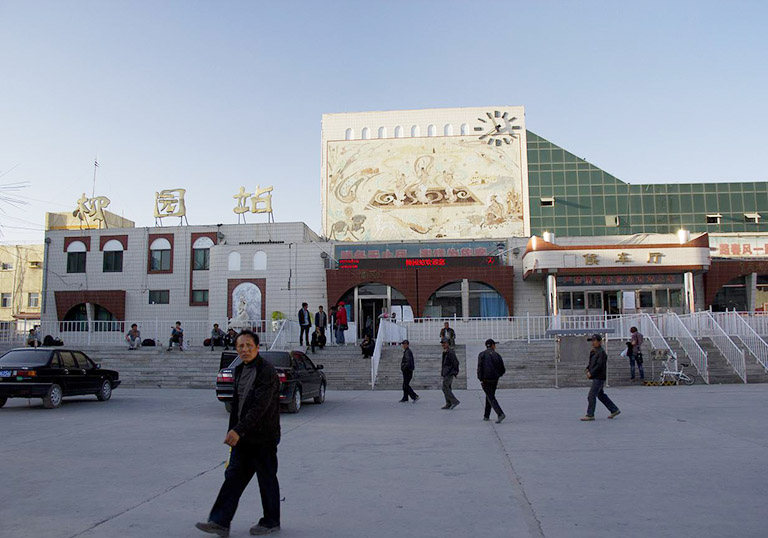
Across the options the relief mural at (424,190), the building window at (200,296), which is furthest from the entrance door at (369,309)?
the building window at (200,296)

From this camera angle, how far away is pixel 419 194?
43.9 meters

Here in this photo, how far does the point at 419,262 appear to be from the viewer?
34.6 m

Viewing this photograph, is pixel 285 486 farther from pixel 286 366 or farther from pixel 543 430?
pixel 286 366

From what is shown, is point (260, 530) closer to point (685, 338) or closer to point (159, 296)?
point (685, 338)

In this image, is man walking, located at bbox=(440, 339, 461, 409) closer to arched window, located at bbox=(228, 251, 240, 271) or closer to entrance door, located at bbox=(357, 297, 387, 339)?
entrance door, located at bbox=(357, 297, 387, 339)

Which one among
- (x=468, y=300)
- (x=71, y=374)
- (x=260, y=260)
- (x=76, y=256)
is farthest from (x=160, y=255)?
(x=71, y=374)

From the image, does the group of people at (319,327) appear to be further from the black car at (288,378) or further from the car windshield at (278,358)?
the car windshield at (278,358)

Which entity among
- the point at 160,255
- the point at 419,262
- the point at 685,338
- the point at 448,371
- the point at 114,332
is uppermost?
the point at 160,255

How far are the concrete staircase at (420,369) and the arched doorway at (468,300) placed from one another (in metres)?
8.44

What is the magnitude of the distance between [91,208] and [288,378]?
32751 mm

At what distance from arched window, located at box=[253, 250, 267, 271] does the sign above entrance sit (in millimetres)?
4855

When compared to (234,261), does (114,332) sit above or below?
below

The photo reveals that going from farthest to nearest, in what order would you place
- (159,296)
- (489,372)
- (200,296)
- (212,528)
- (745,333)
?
(159,296), (200,296), (745,333), (489,372), (212,528)

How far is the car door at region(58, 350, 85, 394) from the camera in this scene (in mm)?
15680
